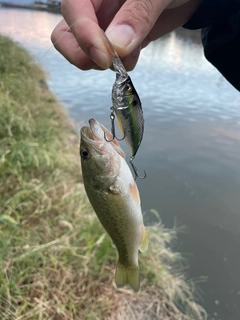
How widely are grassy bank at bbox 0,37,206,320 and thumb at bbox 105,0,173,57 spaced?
158 centimetres

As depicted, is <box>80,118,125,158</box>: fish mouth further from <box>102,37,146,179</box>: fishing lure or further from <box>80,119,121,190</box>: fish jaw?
<box>102,37,146,179</box>: fishing lure

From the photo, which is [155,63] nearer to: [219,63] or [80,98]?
[80,98]

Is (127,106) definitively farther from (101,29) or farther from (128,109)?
(101,29)

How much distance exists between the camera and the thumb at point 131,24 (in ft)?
4.08

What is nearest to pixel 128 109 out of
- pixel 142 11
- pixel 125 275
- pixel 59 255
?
pixel 142 11

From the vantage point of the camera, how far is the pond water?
4.19 m

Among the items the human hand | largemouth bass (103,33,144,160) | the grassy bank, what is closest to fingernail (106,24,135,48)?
the human hand

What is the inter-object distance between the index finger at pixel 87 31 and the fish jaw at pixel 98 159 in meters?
0.29

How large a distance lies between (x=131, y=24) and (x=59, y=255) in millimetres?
2064

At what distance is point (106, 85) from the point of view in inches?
404

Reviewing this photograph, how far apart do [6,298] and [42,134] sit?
3032 mm

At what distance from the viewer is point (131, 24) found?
4.25ft

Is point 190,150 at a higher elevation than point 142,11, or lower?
lower

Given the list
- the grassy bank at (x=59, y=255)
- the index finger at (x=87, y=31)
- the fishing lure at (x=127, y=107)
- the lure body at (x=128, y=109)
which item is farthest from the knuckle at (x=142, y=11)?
the grassy bank at (x=59, y=255)
